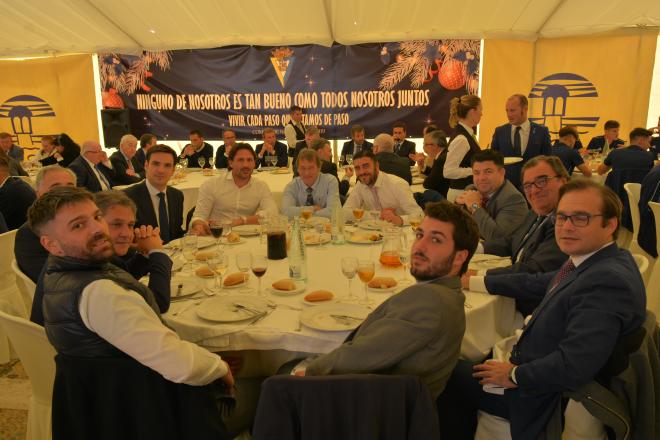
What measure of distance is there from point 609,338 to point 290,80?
8.81m

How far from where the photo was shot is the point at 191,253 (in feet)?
9.05

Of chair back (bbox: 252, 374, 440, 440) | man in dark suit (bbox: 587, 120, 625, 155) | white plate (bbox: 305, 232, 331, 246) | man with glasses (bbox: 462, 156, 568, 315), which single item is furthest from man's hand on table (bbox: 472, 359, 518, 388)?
man in dark suit (bbox: 587, 120, 625, 155)

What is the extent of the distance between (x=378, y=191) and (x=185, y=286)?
229 centimetres

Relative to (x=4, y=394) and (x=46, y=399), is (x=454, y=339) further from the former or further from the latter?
(x=4, y=394)

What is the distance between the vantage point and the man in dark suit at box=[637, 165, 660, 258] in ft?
13.6

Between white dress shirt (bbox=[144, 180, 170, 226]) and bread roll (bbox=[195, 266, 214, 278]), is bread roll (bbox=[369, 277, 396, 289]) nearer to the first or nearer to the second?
bread roll (bbox=[195, 266, 214, 278])

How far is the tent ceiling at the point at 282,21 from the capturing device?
7.71 m

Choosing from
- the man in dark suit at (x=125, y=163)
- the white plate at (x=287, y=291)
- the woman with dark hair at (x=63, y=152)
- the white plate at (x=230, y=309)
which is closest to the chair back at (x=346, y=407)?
the white plate at (x=230, y=309)

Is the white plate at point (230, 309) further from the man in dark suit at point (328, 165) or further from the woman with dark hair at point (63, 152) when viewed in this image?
the woman with dark hair at point (63, 152)

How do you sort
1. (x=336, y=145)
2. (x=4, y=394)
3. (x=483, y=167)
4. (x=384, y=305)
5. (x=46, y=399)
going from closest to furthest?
(x=384, y=305) < (x=46, y=399) < (x=4, y=394) < (x=483, y=167) < (x=336, y=145)

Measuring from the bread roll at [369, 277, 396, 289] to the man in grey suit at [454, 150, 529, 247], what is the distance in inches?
38.6

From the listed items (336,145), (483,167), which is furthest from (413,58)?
(483,167)

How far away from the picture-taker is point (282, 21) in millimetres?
8344

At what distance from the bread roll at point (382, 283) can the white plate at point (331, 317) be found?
10.3 inches
